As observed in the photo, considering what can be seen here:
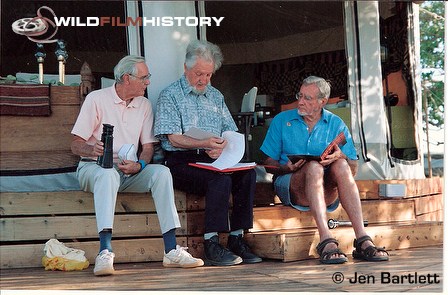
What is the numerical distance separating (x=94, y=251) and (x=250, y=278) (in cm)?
90

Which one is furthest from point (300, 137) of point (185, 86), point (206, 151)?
point (185, 86)

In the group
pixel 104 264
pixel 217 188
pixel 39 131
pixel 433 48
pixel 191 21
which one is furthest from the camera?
pixel 191 21

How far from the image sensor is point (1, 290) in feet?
11.6

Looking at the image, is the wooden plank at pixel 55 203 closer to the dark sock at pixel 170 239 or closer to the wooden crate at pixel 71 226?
the wooden crate at pixel 71 226

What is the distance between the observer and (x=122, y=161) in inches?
165

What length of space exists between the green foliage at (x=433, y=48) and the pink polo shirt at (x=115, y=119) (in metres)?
1.55

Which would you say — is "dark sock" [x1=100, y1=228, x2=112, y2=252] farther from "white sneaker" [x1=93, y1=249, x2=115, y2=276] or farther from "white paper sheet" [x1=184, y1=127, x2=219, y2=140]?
"white paper sheet" [x1=184, y1=127, x2=219, y2=140]

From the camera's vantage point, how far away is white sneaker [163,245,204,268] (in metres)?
4.05

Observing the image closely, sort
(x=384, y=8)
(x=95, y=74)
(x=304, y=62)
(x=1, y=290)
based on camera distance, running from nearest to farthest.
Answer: (x=1, y=290) → (x=95, y=74) → (x=384, y=8) → (x=304, y=62)

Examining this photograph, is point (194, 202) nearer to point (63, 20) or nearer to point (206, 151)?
point (206, 151)

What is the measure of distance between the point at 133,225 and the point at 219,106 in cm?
82

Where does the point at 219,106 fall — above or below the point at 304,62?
below

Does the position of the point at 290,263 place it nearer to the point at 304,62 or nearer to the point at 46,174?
the point at 46,174

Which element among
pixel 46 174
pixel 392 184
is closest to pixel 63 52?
pixel 46 174
